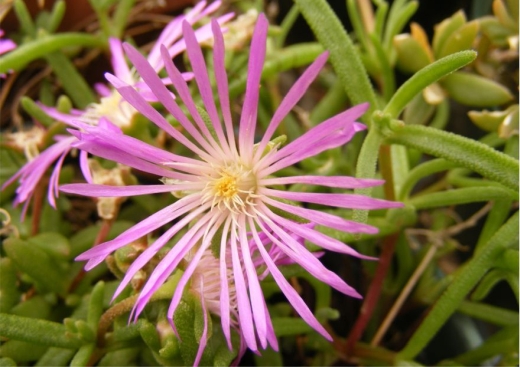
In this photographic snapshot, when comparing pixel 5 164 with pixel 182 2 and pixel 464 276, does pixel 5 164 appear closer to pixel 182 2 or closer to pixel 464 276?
pixel 182 2

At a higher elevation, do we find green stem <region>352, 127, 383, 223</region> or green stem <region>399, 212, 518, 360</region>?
green stem <region>352, 127, 383, 223</region>

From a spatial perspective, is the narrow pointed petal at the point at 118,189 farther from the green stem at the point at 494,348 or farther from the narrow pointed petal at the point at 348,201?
the green stem at the point at 494,348

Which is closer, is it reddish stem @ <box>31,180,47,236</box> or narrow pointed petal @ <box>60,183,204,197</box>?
narrow pointed petal @ <box>60,183,204,197</box>

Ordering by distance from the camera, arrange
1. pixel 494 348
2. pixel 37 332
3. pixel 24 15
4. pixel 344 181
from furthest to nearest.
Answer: pixel 24 15 → pixel 494 348 → pixel 37 332 → pixel 344 181

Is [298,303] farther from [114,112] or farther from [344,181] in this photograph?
[114,112]

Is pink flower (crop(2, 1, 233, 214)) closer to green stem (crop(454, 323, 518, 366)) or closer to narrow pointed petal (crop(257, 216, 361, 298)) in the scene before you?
narrow pointed petal (crop(257, 216, 361, 298))

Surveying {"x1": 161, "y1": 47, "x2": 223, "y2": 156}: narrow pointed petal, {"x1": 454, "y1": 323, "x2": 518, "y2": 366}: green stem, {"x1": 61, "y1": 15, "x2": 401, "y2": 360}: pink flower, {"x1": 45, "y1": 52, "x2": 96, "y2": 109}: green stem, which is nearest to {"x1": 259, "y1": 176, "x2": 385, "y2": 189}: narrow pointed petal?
{"x1": 61, "y1": 15, "x2": 401, "y2": 360}: pink flower

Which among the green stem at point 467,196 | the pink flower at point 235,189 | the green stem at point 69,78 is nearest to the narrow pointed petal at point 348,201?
the pink flower at point 235,189

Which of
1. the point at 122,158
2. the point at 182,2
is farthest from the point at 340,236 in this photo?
the point at 182,2

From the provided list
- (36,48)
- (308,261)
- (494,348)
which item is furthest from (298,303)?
(36,48)
